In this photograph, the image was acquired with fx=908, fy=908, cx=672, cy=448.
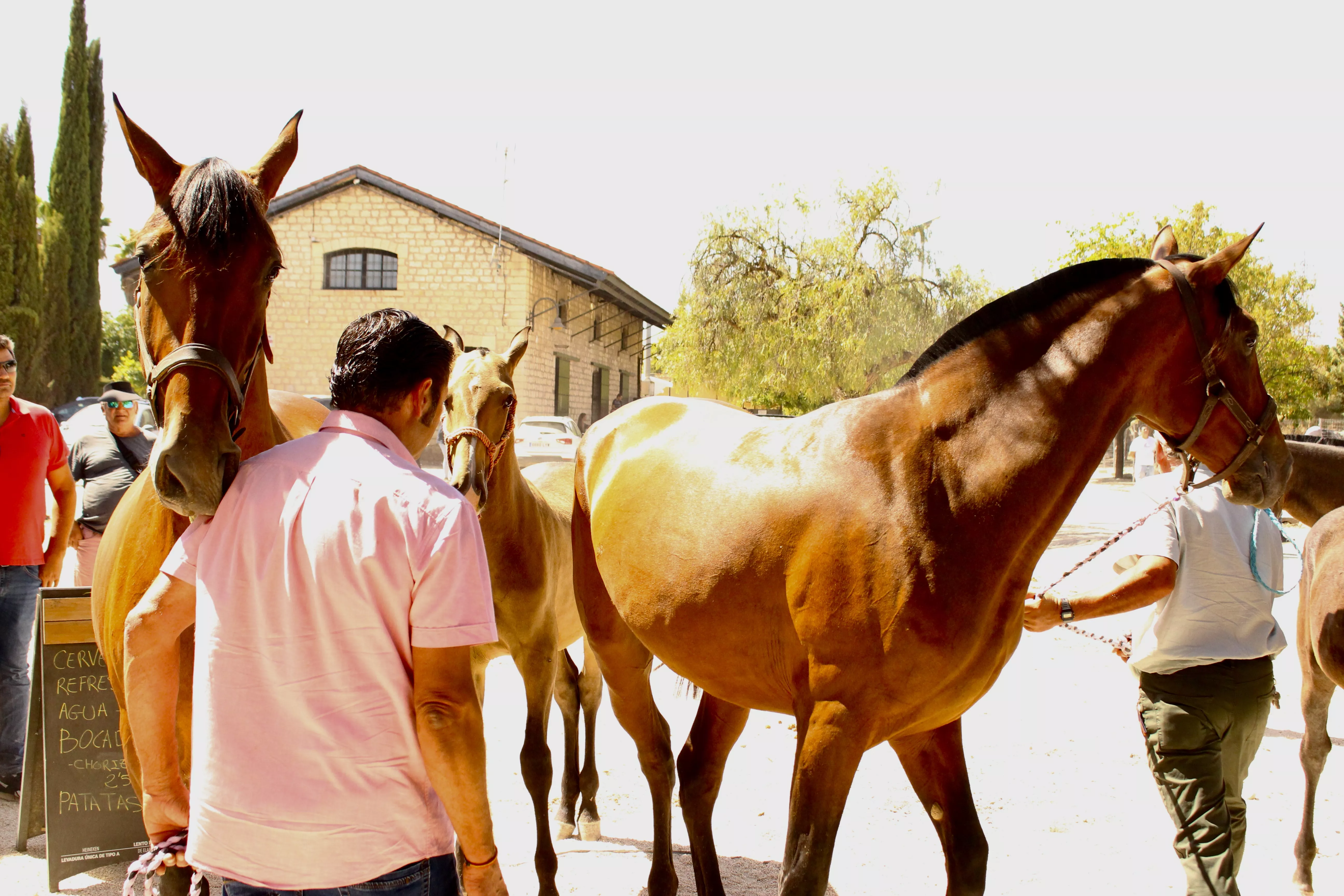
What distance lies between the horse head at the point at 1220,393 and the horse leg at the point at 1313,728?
1.91 meters

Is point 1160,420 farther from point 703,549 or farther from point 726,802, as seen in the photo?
point 726,802

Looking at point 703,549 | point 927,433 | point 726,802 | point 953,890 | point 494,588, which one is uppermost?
point 927,433

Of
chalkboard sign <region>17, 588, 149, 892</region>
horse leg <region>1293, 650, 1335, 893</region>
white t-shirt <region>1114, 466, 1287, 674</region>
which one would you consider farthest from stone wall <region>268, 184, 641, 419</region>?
white t-shirt <region>1114, 466, 1287, 674</region>

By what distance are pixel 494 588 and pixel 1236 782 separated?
2.82 m

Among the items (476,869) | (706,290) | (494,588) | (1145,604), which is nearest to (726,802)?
(494,588)

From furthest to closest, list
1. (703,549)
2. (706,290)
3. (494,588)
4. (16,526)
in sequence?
(706,290)
(16,526)
(494,588)
(703,549)

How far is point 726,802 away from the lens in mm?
4711

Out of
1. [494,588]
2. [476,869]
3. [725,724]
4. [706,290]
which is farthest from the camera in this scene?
[706,290]

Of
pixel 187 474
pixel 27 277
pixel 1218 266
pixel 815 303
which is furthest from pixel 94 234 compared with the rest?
pixel 1218 266

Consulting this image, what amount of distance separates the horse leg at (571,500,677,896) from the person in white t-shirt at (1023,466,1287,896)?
60.5 inches

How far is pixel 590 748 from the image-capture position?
4.66 m

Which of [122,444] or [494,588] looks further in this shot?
[122,444]

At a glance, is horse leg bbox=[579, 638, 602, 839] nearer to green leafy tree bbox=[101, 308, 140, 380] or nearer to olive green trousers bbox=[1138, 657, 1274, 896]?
olive green trousers bbox=[1138, 657, 1274, 896]

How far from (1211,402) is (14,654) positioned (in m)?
5.52
